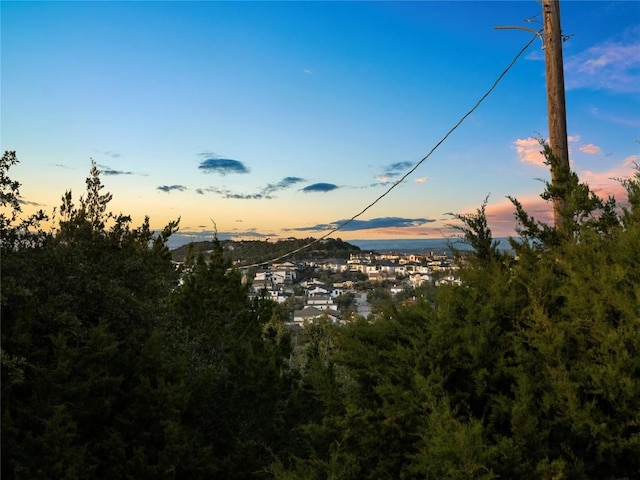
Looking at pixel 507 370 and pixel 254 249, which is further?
pixel 254 249

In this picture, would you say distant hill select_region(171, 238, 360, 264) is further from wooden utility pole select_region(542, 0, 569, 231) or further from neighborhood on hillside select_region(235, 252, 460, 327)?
neighborhood on hillside select_region(235, 252, 460, 327)

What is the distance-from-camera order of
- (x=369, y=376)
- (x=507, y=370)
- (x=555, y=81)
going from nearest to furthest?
(x=507, y=370), (x=369, y=376), (x=555, y=81)

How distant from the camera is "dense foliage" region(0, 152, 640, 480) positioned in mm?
3994

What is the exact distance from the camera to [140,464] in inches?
237

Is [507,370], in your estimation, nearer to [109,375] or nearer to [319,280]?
[109,375]

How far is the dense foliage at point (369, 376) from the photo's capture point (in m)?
3.99

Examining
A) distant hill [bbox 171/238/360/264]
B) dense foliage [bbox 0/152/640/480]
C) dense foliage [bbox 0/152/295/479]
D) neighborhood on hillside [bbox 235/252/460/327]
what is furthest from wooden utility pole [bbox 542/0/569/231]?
neighborhood on hillside [bbox 235/252/460/327]

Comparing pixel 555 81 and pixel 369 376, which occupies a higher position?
pixel 555 81

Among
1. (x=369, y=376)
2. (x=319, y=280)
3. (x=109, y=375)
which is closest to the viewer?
(x=369, y=376)

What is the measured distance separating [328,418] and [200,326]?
5300 millimetres

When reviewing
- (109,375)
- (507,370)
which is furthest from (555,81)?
(109,375)

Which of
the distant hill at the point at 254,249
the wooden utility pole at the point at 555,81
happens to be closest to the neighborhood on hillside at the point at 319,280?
the distant hill at the point at 254,249

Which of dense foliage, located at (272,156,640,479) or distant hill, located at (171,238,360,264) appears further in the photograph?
distant hill, located at (171,238,360,264)

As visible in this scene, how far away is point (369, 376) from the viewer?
523cm
